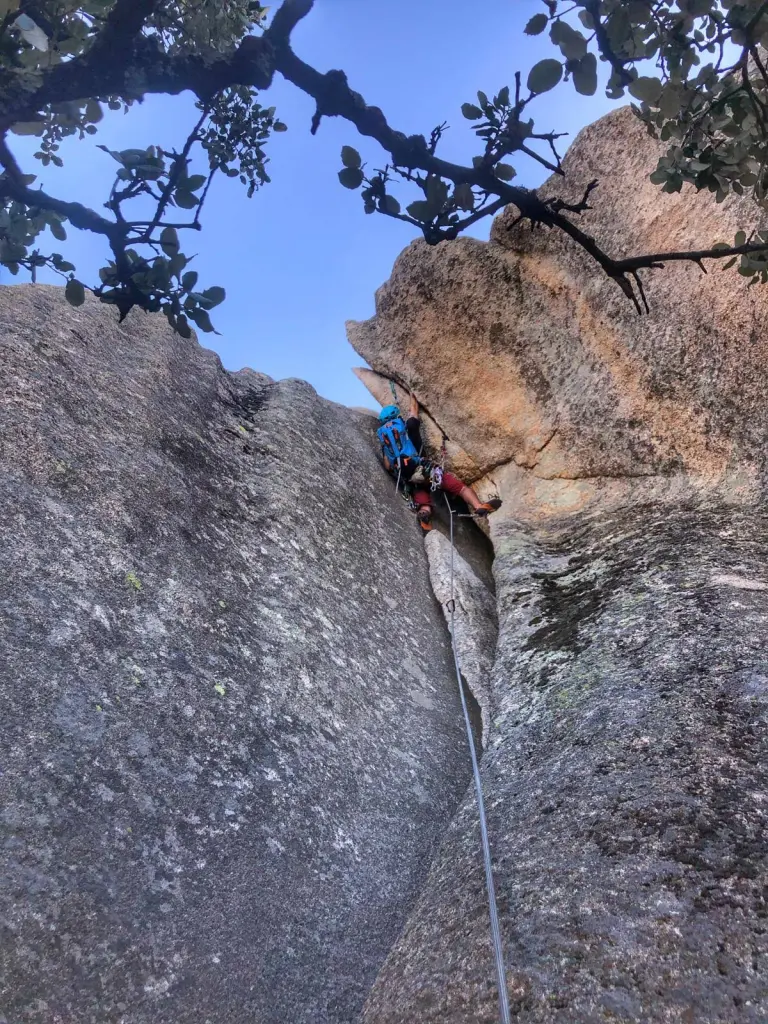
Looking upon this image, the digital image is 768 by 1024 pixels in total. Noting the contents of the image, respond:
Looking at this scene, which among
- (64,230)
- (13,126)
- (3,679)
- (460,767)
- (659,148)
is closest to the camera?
(13,126)

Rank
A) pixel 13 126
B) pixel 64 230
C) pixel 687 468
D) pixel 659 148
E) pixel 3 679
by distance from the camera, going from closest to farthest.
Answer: pixel 13 126 < pixel 64 230 < pixel 3 679 < pixel 687 468 < pixel 659 148

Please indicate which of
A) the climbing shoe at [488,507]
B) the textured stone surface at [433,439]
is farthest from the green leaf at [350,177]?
the textured stone surface at [433,439]

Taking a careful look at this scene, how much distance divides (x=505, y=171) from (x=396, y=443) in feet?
22.5

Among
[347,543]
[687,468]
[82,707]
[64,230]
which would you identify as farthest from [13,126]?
[687,468]

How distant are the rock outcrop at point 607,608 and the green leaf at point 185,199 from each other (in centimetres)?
412

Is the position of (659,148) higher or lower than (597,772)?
higher

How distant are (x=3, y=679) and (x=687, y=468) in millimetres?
7114

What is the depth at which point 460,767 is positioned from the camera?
20.8 feet

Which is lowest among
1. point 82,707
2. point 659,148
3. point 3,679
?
point 82,707

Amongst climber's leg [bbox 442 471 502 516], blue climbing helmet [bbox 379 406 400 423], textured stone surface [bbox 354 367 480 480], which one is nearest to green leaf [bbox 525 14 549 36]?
climber's leg [bbox 442 471 502 516]

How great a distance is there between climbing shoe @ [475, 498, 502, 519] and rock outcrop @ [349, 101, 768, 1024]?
0.80 feet

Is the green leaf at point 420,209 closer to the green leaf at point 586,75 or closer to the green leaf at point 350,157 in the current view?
the green leaf at point 350,157

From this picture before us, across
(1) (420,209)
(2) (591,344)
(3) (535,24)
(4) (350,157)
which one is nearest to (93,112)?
(4) (350,157)

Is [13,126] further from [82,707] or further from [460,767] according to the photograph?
[460,767]
